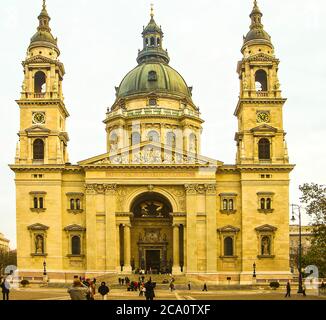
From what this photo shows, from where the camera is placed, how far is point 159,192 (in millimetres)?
69688

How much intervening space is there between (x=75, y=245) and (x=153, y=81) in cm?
2914

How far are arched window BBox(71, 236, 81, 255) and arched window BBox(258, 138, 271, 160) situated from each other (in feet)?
74.6

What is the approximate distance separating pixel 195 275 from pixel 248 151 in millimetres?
15132

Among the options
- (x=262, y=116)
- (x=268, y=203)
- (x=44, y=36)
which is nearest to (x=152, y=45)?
(x=44, y=36)

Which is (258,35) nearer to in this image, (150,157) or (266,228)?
(150,157)

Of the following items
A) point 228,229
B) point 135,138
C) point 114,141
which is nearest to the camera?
point 228,229

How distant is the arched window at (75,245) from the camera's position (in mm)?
69375

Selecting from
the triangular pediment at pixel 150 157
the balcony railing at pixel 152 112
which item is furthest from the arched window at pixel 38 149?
the balcony railing at pixel 152 112

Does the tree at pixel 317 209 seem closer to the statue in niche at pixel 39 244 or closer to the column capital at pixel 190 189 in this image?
the column capital at pixel 190 189

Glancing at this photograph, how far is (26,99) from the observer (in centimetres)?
7062

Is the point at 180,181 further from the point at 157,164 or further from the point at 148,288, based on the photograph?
the point at 148,288

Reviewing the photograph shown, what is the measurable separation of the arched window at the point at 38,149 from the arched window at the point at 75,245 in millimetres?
9857

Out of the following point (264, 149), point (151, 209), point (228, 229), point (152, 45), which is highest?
point (152, 45)
